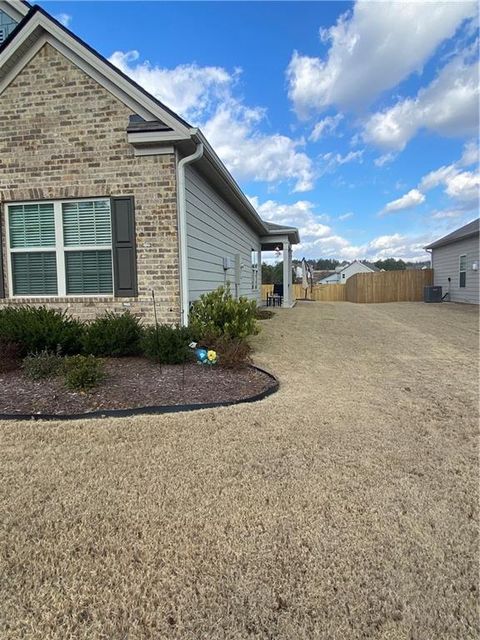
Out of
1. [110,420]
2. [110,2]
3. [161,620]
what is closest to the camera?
[161,620]

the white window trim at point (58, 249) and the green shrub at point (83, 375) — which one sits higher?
the white window trim at point (58, 249)

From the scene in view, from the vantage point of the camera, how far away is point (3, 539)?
213 cm

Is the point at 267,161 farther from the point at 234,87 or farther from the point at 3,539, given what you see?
the point at 3,539

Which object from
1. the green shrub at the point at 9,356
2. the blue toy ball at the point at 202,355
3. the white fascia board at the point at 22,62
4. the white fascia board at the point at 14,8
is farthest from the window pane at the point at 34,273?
the white fascia board at the point at 14,8

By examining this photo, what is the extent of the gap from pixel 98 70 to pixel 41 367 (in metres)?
4.85

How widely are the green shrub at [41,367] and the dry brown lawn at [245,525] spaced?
1247mm

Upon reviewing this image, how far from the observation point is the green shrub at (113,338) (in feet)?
19.4

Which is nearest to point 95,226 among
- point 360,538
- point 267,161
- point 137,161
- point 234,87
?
point 137,161

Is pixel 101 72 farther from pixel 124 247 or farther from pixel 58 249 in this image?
pixel 58 249

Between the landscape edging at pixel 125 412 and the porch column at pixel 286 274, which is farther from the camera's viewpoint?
the porch column at pixel 286 274

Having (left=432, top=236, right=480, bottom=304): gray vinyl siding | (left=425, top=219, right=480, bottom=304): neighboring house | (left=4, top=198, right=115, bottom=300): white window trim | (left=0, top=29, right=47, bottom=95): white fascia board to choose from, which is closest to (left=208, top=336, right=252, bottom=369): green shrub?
(left=4, top=198, right=115, bottom=300): white window trim

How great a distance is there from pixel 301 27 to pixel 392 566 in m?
11.8

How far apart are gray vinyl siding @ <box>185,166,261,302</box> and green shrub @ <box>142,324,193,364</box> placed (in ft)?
5.38

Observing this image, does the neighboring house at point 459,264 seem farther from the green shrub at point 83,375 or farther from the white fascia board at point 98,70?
the green shrub at point 83,375
